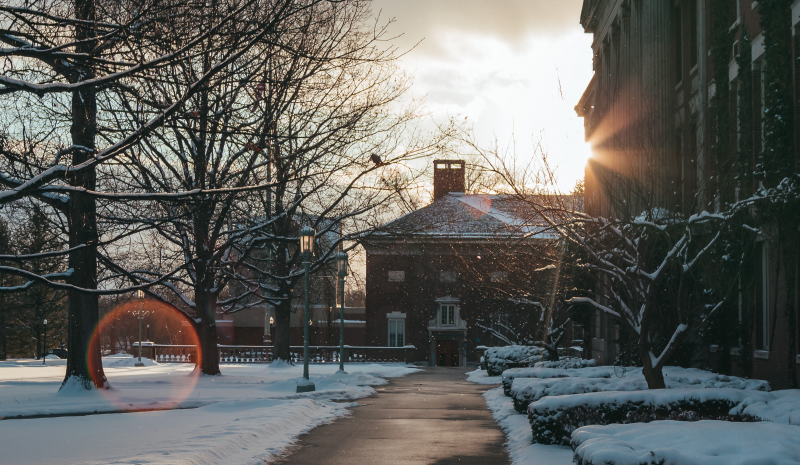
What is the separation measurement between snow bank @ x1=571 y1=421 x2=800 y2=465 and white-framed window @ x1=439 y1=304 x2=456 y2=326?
51.3m

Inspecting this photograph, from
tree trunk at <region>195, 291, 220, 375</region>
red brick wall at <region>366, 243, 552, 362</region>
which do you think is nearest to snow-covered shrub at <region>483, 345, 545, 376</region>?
tree trunk at <region>195, 291, 220, 375</region>

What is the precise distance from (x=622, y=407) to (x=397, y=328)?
48441 millimetres

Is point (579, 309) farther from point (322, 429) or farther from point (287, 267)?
point (322, 429)

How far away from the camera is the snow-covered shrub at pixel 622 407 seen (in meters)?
10.2

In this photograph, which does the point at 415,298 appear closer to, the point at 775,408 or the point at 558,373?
the point at 558,373

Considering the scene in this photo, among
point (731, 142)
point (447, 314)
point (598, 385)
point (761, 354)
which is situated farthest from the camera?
point (447, 314)

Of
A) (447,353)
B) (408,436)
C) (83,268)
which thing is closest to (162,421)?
(408,436)

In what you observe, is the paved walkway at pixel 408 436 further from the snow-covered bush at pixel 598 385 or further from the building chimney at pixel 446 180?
the building chimney at pixel 446 180

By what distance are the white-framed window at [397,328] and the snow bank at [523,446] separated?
133 ft

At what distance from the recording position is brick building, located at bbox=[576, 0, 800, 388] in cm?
1466

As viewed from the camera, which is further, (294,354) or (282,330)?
(294,354)

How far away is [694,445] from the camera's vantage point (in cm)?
606

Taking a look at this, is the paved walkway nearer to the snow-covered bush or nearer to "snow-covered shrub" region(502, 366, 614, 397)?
the snow-covered bush

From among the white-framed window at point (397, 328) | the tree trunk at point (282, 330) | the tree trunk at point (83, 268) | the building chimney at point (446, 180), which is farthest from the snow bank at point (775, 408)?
the building chimney at point (446, 180)
